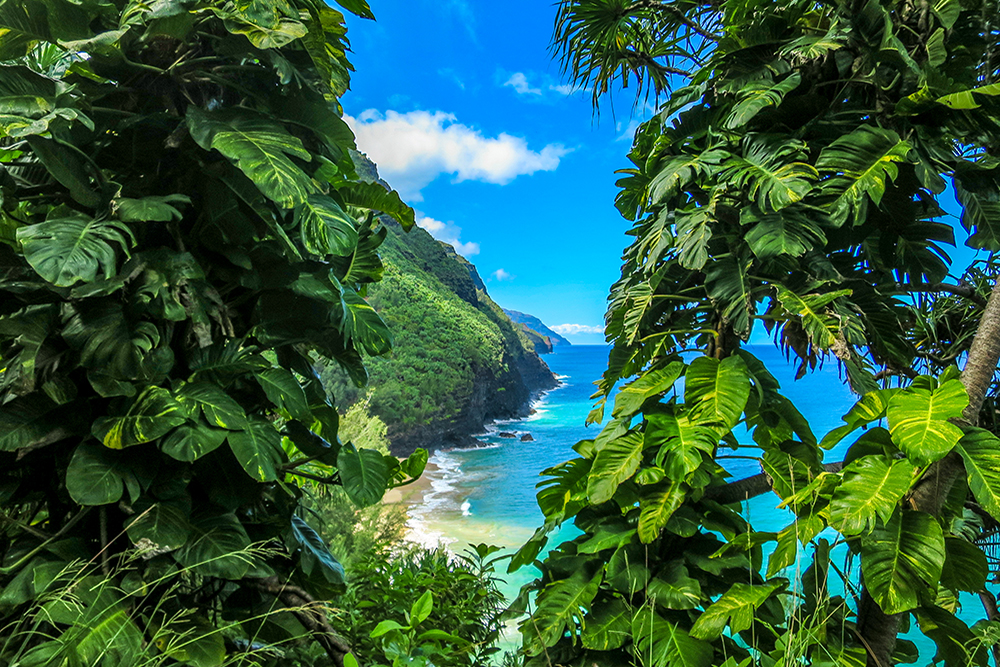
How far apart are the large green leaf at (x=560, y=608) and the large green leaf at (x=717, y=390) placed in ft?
1.80

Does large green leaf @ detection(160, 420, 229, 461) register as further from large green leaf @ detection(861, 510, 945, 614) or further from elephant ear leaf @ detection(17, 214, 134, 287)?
large green leaf @ detection(861, 510, 945, 614)

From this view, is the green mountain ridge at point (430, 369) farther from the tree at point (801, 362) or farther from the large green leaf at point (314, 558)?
the tree at point (801, 362)

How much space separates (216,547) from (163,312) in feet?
1.67

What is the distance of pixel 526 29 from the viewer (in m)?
4.25

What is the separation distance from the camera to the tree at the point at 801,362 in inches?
44.5

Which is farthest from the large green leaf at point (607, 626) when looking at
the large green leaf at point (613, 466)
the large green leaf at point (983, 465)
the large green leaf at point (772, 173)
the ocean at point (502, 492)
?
the ocean at point (502, 492)


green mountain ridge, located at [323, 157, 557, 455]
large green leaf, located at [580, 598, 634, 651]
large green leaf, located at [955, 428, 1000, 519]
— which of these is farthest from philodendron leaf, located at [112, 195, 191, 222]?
green mountain ridge, located at [323, 157, 557, 455]

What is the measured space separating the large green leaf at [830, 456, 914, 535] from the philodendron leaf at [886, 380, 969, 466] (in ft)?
0.16

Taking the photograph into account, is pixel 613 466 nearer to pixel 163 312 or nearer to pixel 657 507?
pixel 657 507

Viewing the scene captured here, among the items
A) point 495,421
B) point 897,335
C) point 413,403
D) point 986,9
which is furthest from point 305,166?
point 495,421

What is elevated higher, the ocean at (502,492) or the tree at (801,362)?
the tree at (801,362)

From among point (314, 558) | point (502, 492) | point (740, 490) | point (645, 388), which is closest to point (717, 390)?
point (645, 388)

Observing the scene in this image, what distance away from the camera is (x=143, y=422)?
3.39 feet

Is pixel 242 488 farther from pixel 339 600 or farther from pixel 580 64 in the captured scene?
pixel 580 64
